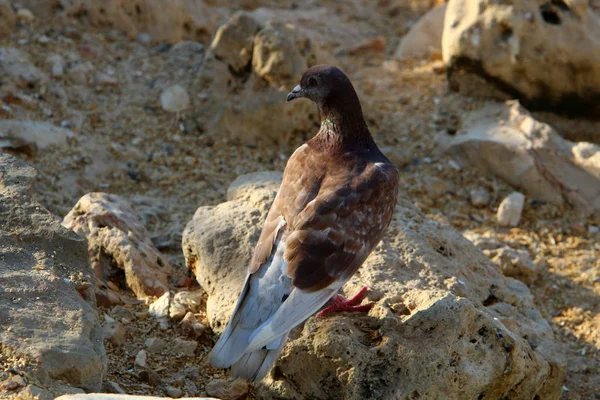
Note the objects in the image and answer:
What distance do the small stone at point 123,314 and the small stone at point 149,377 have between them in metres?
0.48

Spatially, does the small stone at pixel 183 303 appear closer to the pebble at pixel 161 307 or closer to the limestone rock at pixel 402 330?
A: the pebble at pixel 161 307

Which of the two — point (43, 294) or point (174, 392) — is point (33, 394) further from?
point (174, 392)

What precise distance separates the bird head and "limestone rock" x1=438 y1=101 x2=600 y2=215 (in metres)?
2.15

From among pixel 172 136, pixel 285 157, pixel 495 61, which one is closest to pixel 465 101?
pixel 495 61

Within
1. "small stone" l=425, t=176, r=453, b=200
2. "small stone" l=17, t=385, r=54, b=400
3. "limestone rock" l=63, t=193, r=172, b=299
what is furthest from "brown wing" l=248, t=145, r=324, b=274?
"small stone" l=425, t=176, r=453, b=200

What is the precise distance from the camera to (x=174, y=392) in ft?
12.4

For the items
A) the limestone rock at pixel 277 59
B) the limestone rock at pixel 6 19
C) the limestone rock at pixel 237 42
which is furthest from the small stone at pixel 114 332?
the limestone rock at pixel 6 19

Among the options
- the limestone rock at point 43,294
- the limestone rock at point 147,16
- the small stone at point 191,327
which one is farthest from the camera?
the limestone rock at point 147,16

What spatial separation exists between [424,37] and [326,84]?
3940 mm

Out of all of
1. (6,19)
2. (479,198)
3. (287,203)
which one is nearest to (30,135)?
(6,19)

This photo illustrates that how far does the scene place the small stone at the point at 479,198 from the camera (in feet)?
20.4

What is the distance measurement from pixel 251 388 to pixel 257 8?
19.2ft

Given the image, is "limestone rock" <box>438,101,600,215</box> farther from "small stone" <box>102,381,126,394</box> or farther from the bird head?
"small stone" <box>102,381,126,394</box>

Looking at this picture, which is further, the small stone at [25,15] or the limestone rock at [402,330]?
the small stone at [25,15]
